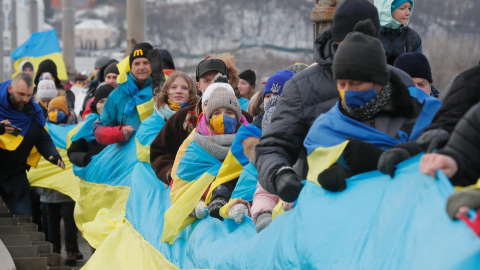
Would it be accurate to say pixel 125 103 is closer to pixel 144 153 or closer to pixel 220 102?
pixel 144 153

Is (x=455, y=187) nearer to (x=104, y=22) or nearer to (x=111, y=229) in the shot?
(x=111, y=229)

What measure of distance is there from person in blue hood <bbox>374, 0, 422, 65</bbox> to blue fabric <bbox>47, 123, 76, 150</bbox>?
6.46m

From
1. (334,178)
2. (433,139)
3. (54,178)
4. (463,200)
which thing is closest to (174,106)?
(54,178)

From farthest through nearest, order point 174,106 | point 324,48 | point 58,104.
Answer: point 58,104, point 174,106, point 324,48

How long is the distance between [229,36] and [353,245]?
1437 inches

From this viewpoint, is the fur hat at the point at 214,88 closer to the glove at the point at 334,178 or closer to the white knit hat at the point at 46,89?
the glove at the point at 334,178

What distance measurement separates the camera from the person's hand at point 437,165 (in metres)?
3.17

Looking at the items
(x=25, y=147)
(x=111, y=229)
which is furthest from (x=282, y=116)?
(x=25, y=147)

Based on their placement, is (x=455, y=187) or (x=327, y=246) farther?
(x=327, y=246)

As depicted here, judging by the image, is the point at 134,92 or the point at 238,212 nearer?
the point at 238,212

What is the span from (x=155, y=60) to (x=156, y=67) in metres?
0.07

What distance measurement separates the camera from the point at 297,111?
4.58 m

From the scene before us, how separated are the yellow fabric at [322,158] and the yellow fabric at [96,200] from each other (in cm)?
556

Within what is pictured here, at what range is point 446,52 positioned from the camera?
1658 centimetres
